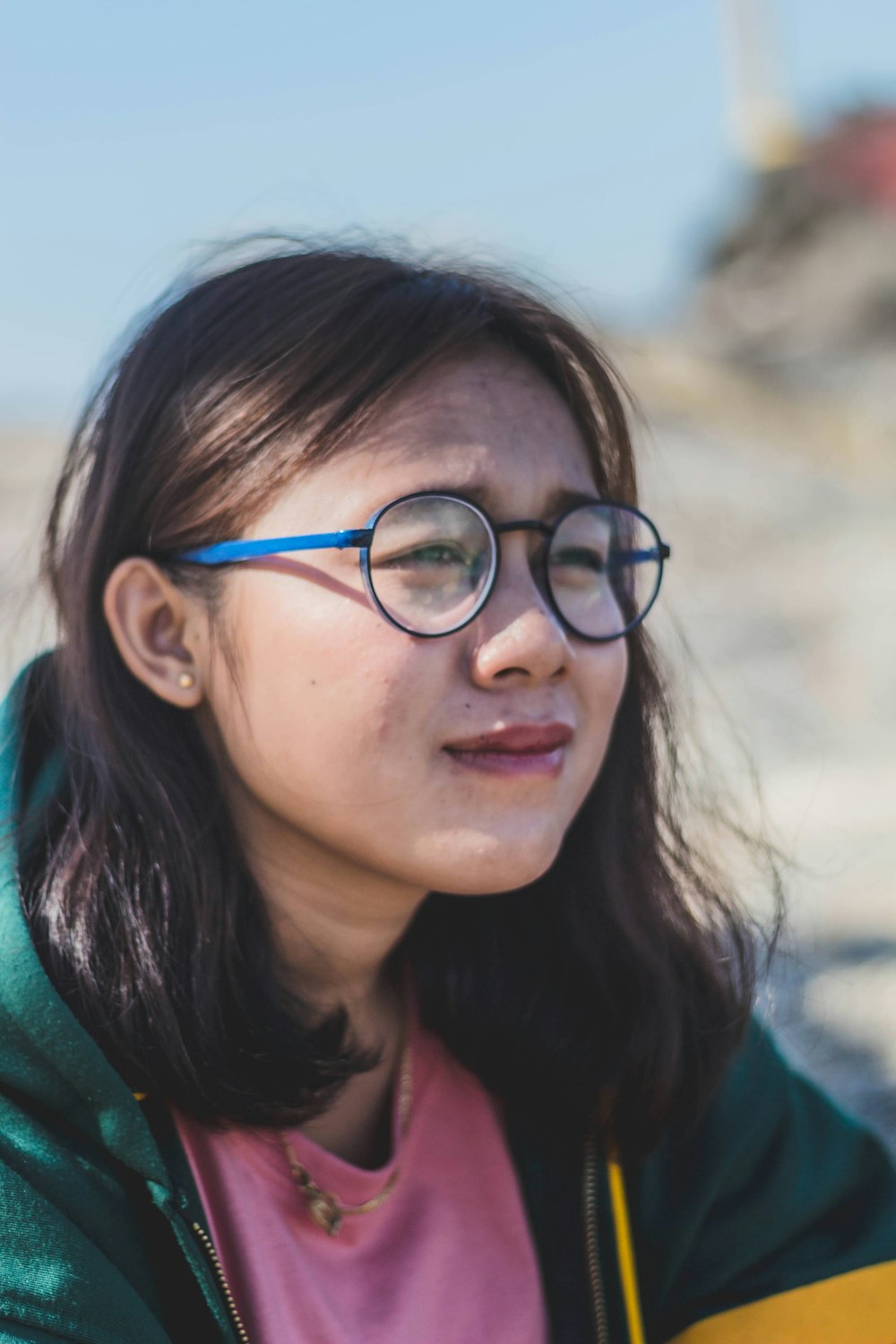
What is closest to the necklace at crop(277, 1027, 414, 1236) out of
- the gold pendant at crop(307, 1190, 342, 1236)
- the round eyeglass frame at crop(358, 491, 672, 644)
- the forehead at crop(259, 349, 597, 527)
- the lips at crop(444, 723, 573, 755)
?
the gold pendant at crop(307, 1190, 342, 1236)

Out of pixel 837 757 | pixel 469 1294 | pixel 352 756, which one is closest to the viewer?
pixel 352 756

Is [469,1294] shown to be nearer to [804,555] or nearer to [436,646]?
[436,646]

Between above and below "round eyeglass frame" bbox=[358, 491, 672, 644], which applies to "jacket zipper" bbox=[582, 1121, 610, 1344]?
below

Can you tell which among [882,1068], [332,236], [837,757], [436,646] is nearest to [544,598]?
[436,646]

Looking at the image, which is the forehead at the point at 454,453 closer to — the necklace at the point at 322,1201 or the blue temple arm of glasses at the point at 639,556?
the blue temple arm of glasses at the point at 639,556

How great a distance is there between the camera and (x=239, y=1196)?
168 centimetres

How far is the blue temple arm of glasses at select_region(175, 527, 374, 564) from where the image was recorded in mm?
1625

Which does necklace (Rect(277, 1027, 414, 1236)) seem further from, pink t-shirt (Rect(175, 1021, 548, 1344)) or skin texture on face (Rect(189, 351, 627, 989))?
skin texture on face (Rect(189, 351, 627, 989))

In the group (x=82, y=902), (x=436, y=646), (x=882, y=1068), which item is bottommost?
(x=882, y=1068)

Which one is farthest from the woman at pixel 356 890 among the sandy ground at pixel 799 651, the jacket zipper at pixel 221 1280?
the sandy ground at pixel 799 651

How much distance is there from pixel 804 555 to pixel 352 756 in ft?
27.2

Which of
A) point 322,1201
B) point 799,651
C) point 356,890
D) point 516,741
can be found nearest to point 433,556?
point 516,741

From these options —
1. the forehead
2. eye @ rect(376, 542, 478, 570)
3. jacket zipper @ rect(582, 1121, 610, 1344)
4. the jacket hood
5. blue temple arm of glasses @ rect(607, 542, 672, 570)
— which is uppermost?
the forehead

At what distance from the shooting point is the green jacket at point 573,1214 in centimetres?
142
